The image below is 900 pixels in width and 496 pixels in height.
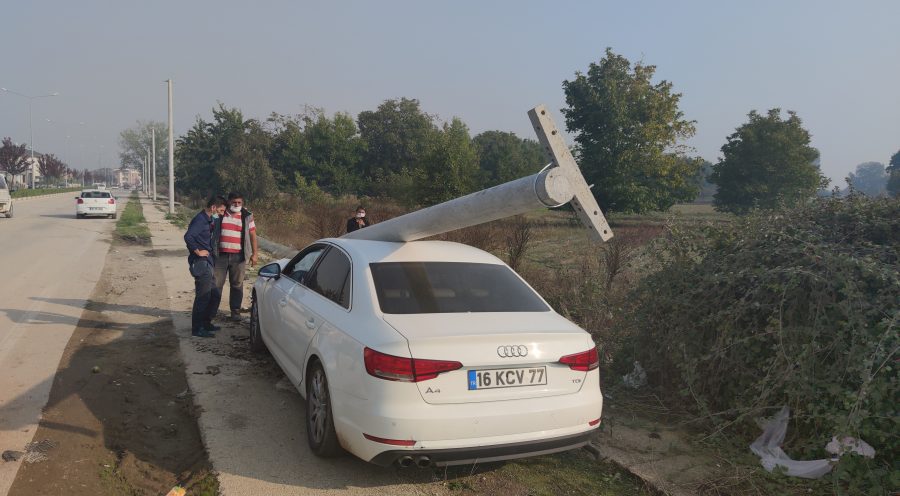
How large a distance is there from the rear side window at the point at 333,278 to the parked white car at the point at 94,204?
2750cm

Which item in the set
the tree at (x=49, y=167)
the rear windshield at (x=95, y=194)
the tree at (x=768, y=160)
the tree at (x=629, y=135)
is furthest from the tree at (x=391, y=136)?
the tree at (x=49, y=167)

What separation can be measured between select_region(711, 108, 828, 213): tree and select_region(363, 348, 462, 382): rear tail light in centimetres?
4252

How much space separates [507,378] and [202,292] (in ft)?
15.9

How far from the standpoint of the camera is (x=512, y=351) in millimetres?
3314

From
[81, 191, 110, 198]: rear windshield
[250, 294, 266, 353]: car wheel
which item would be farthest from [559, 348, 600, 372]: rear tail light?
[81, 191, 110, 198]: rear windshield

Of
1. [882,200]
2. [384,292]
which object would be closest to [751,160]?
[882,200]

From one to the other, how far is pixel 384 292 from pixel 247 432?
1.53 metres

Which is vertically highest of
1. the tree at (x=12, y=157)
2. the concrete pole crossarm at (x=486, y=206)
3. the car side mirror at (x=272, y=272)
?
the tree at (x=12, y=157)

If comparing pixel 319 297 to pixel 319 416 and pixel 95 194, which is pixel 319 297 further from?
pixel 95 194

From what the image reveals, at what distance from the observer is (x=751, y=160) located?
4325 cm

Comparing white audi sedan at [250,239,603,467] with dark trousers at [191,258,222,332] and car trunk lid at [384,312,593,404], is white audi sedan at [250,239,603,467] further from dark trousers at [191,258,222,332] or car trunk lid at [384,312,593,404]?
dark trousers at [191,258,222,332]

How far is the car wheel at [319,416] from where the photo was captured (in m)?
3.63

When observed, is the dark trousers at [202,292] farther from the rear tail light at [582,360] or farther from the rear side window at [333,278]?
the rear tail light at [582,360]

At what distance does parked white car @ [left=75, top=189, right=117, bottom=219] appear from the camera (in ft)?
89.3
